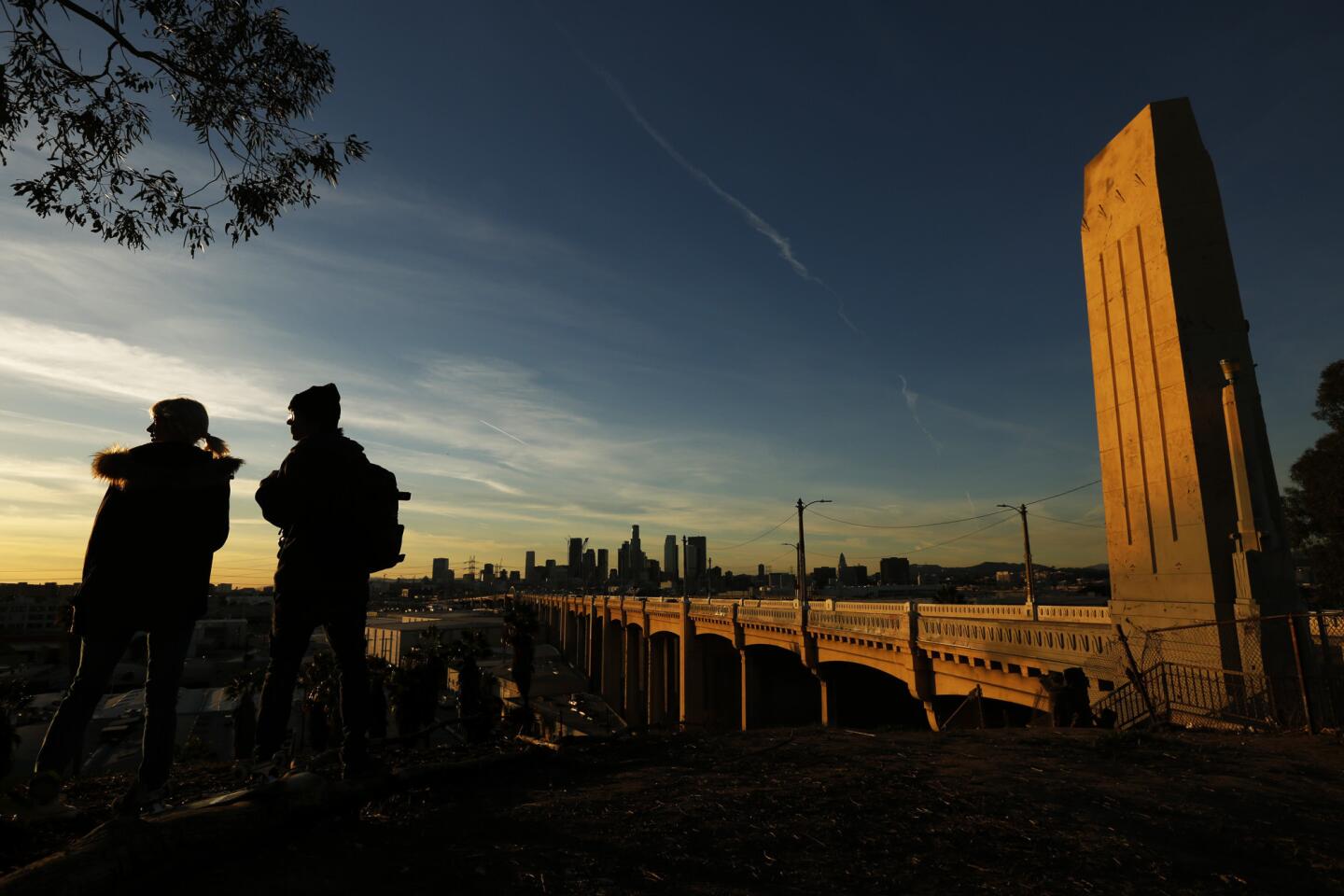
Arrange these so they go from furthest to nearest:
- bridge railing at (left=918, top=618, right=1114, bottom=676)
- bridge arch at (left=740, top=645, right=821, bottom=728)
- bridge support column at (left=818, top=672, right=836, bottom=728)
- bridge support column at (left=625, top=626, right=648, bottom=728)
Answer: bridge support column at (left=625, top=626, right=648, bottom=728)
bridge arch at (left=740, top=645, right=821, bottom=728)
bridge support column at (left=818, top=672, right=836, bottom=728)
bridge railing at (left=918, top=618, right=1114, bottom=676)

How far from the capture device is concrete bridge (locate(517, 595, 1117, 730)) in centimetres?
1463

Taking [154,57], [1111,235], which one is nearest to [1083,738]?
[1111,235]

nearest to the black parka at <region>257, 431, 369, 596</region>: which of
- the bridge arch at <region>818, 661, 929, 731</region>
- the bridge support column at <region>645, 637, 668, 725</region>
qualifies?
the bridge arch at <region>818, 661, 929, 731</region>

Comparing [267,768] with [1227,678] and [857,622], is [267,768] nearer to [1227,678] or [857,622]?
[1227,678]

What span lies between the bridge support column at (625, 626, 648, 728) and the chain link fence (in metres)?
52.8

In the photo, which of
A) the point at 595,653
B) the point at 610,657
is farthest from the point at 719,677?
the point at 595,653

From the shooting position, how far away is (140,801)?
3.74m

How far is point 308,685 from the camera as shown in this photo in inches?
1043

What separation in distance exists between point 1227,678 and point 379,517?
1331cm

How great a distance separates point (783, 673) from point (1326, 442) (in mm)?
27922

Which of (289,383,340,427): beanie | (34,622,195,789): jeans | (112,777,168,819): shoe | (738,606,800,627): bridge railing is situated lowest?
(738,606,800,627): bridge railing

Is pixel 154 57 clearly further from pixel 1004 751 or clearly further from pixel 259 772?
pixel 1004 751

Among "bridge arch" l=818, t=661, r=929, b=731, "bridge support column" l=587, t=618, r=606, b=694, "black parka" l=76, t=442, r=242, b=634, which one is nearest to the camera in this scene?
"black parka" l=76, t=442, r=242, b=634

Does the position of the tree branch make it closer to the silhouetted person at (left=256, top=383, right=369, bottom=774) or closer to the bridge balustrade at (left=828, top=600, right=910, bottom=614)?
the silhouetted person at (left=256, top=383, right=369, bottom=774)
